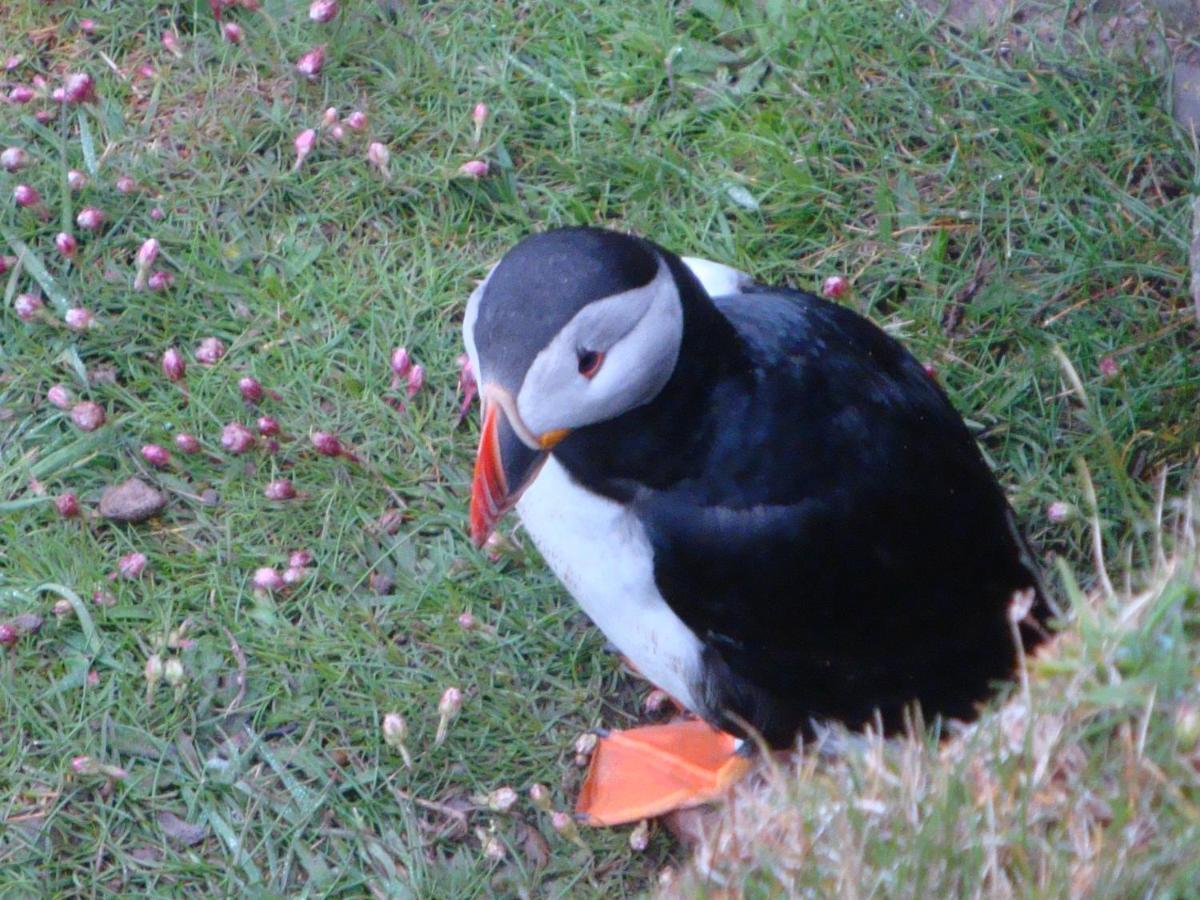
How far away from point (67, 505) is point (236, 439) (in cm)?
42

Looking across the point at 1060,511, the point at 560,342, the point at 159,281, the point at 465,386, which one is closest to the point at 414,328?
the point at 465,386

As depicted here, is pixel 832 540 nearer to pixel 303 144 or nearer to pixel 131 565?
pixel 131 565

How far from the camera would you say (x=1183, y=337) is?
3533 millimetres

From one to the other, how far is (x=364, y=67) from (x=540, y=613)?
5.38ft

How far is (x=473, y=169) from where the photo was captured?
3.74 m

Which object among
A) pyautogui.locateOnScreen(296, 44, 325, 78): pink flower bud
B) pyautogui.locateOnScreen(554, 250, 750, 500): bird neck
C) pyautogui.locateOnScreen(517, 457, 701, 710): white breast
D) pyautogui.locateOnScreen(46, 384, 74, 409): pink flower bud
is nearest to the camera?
pyautogui.locateOnScreen(554, 250, 750, 500): bird neck

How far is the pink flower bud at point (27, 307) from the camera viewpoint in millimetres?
3564

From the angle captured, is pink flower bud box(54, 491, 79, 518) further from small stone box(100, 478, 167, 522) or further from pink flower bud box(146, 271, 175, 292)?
pink flower bud box(146, 271, 175, 292)

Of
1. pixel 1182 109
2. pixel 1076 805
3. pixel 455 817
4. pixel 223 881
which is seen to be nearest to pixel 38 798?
pixel 223 881

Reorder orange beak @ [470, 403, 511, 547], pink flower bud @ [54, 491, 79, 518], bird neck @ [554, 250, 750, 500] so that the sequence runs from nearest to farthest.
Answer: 1. orange beak @ [470, 403, 511, 547]
2. bird neck @ [554, 250, 750, 500]
3. pink flower bud @ [54, 491, 79, 518]

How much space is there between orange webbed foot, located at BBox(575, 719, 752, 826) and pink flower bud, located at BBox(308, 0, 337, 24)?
2093mm

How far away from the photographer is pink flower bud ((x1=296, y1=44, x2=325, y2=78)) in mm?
3863

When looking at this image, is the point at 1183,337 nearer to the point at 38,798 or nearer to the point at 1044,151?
the point at 1044,151

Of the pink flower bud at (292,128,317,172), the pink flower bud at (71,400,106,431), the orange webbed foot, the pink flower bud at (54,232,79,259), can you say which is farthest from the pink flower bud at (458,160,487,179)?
the orange webbed foot
